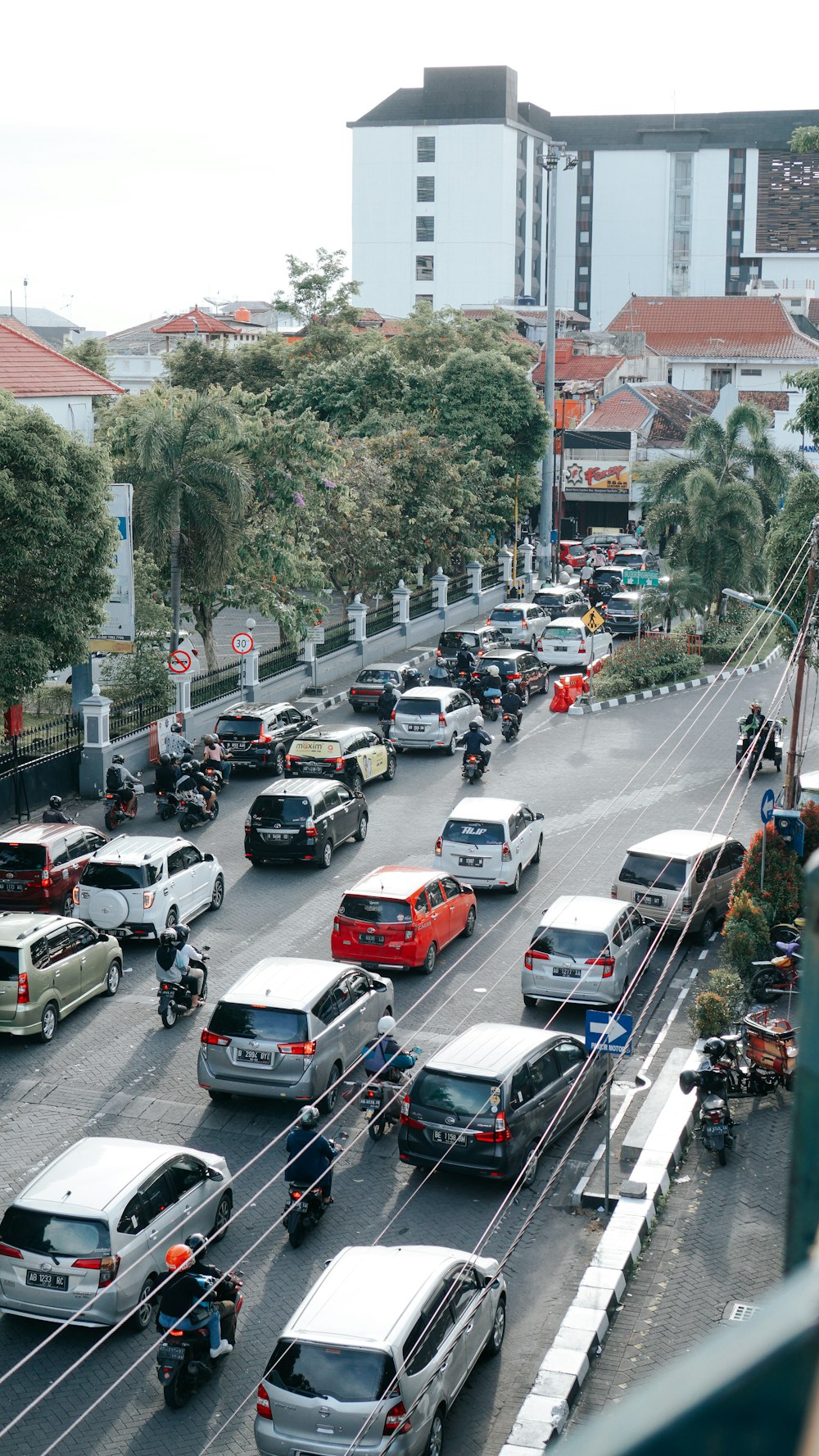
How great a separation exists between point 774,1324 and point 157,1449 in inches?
475

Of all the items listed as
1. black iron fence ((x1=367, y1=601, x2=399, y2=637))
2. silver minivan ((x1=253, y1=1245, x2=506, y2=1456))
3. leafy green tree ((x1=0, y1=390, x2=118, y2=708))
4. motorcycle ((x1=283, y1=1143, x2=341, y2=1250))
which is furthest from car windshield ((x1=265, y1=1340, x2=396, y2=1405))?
black iron fence ((x1=367, y1=601, x2=399, y2=637))

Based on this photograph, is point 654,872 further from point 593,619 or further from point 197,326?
point 197,326

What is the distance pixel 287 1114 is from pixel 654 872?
802 cm

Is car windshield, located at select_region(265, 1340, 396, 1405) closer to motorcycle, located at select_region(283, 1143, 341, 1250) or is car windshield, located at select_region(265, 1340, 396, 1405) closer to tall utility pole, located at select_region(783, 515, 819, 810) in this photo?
motorcycle, located at select_region(283, 1143, 341, 1250)

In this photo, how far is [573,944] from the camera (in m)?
20.7

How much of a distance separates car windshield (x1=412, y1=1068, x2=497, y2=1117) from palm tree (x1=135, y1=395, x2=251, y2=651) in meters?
23.3

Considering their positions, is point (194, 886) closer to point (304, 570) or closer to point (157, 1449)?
point (157, 1449)

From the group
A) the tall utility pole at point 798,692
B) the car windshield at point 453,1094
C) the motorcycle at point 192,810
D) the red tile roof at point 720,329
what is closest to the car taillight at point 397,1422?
the car windshield at point 453,1094

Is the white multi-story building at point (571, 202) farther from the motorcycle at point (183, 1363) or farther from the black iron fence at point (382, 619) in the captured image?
the motorcycle at point (183, 1363)

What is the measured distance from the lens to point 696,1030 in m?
19.7

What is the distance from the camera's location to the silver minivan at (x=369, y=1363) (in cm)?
1076

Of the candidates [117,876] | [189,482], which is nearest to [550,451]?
[189,482]

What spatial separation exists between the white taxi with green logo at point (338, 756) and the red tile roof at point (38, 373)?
10973mm

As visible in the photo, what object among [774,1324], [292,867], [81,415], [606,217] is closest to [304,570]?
[81,415]
